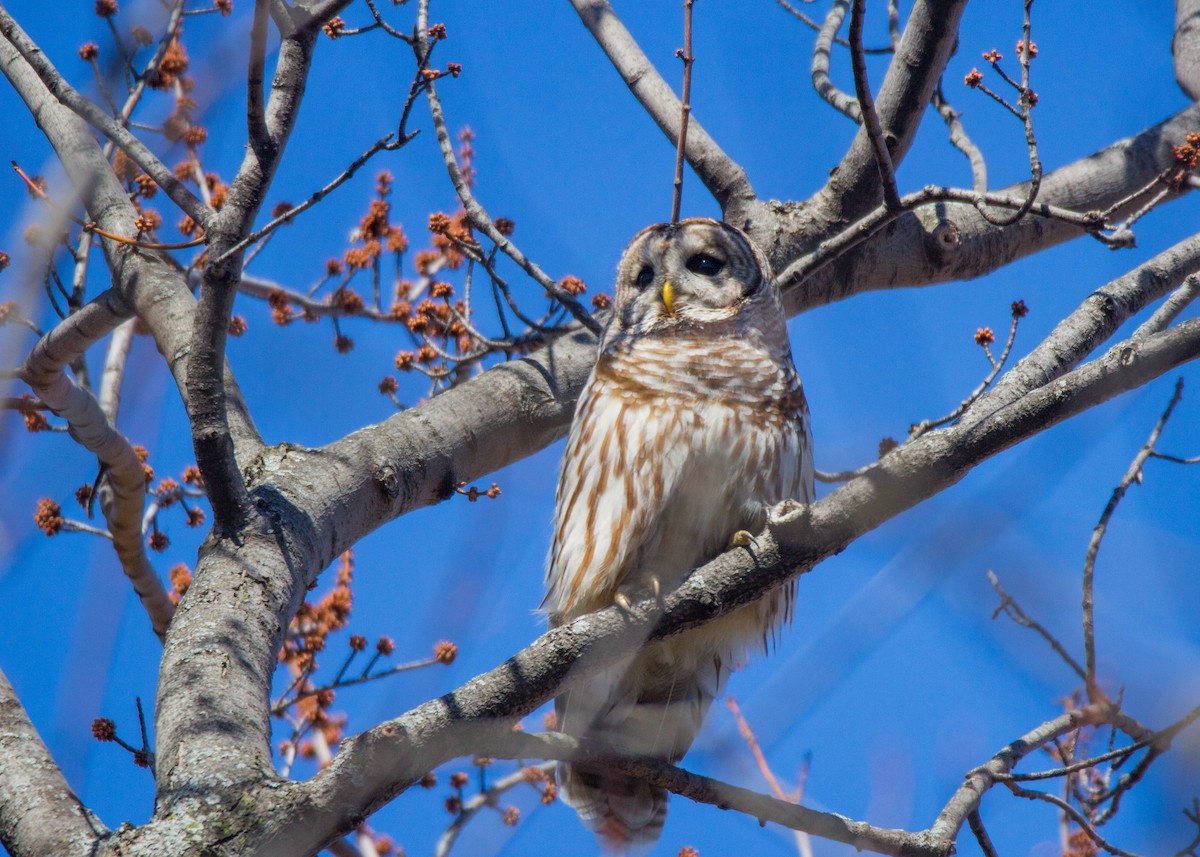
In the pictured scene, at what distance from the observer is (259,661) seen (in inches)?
107

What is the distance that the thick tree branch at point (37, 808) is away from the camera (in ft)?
7.23

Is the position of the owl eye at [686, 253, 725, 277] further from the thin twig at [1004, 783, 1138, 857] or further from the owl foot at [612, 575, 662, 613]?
the thin twig at [1004, 783, 1138, 857]

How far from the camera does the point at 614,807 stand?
409cm

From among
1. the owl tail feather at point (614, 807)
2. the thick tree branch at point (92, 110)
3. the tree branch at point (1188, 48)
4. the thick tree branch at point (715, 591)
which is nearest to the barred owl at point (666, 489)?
the owl tail feather at point (614, 807)

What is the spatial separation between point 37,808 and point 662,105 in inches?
131

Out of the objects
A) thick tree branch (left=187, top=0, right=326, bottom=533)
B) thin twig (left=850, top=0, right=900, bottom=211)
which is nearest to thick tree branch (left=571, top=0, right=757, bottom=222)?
thin twig (left=850, top=0, right=900, bottom=211)

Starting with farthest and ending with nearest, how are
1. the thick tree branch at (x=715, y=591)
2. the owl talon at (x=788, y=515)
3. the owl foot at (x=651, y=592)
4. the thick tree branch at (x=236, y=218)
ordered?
1. the owl foot at (x=651, y=592)
2. the owl talon at (x=788, y=515)
3. the thick tree branch at (x=236, y=218)
4. the thick tree branch at (x=715, y=591)

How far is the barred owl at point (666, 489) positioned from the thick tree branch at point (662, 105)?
0.37 meters

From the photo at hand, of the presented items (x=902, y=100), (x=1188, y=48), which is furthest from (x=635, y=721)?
(x=1188, y=48)

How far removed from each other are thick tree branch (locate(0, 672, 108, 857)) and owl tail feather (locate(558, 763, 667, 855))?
2.02m

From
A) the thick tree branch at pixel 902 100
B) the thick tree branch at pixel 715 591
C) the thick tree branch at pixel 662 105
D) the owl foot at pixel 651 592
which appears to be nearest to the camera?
the thick tree branch at pixel 715 591

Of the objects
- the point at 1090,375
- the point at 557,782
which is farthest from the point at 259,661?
the point at 1090,375

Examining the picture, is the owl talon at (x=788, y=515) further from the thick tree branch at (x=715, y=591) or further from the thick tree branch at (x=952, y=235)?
the thick tree branch at (x=952, y=235)

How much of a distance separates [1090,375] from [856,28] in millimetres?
996
